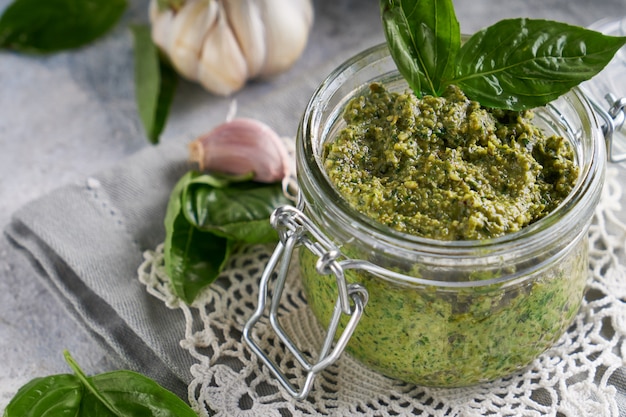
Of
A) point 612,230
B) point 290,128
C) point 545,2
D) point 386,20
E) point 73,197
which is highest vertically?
point 386,20

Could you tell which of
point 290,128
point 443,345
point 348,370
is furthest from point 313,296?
point 290,128

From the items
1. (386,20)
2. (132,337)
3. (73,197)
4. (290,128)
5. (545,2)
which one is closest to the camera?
(386,20)

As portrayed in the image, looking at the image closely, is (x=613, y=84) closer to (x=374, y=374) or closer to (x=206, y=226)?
(x=374, y=374)

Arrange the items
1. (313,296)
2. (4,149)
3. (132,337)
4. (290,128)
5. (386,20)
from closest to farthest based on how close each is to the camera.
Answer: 1. (386,20)
2. (313,296)
3. (132,337)
4. (290,128)
5. (4,149)

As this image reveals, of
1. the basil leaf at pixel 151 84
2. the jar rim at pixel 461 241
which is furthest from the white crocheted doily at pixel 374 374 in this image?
the basil leaf at pixel 151 84

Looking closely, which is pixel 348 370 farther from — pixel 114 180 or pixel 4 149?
pixel 4 149

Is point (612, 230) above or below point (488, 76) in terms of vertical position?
below

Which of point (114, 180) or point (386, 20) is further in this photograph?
point (114, 180)

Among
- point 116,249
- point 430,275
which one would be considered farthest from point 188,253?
point 430,275
